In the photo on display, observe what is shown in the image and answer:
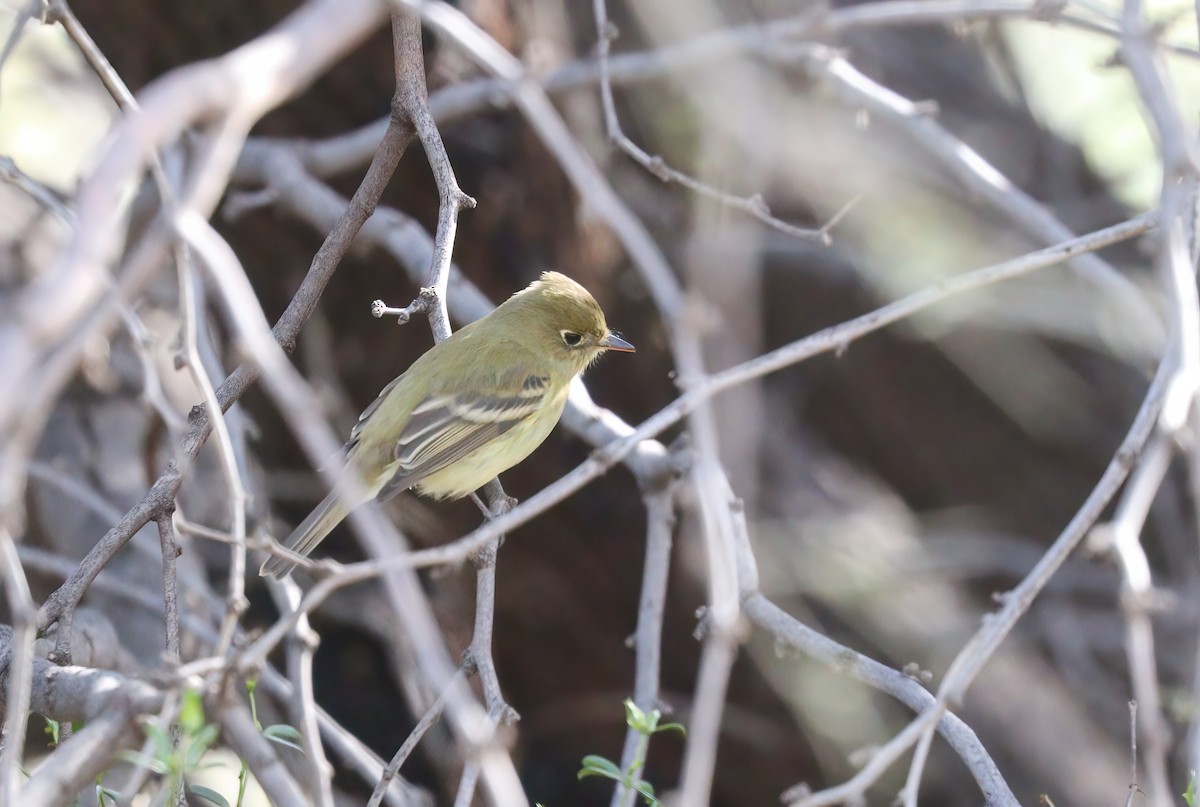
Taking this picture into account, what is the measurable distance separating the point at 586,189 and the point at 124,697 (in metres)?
1.24

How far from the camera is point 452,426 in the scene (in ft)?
14.8

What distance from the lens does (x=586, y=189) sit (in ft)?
6.04

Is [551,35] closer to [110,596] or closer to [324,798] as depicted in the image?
[110,596]

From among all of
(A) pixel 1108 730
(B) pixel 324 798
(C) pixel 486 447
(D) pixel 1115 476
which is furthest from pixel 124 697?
(A) pixel 1108 730

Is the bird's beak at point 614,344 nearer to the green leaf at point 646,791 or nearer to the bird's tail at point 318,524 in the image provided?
the bird's tail at point 318,524

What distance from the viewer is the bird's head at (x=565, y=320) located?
4723mm

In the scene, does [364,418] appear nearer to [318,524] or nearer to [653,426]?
[318,524]

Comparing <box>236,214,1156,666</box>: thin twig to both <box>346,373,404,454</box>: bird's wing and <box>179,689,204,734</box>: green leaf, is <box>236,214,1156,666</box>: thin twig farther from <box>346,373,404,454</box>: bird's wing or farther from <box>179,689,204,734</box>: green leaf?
<box>346,373,404,454</box>: bird's wing

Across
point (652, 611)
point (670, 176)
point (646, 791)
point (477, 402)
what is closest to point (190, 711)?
point (646, 791)

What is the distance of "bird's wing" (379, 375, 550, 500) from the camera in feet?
14.2

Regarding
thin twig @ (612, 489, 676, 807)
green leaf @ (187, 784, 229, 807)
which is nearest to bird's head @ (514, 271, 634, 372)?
thin twig @ (612, 489, 676, 807)

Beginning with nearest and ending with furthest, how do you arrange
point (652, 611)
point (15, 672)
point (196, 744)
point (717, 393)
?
point (15, 672) < point (196, 744) < point (652, 611) < point (717, 393)

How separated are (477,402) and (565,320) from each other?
48 cm

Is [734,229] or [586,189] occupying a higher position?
[734,229]
